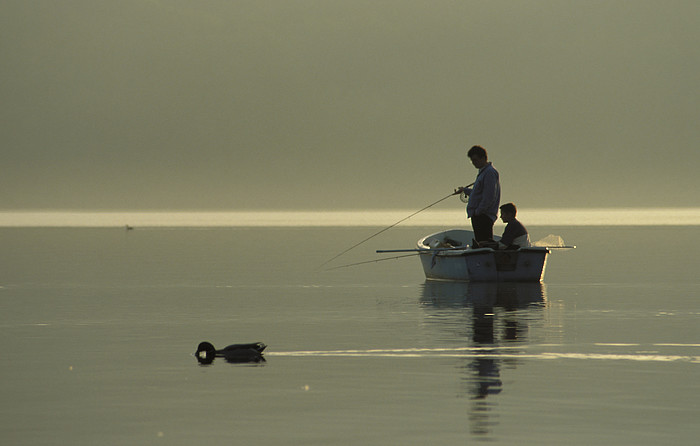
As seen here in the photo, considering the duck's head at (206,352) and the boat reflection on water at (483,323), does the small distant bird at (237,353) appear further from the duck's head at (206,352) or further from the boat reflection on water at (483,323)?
the boat reflection on water at (483,323)

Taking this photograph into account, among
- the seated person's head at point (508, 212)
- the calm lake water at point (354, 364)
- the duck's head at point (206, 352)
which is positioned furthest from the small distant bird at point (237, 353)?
the seated person's head at point (508, 212)

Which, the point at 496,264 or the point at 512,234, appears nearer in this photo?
the point at 512,234

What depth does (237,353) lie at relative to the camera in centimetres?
1744

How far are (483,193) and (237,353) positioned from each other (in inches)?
509

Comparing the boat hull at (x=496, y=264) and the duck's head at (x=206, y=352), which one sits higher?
the boat hull at (x=496, y=264)

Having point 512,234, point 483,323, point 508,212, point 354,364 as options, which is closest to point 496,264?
point 512,234

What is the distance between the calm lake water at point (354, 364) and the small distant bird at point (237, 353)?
295 millimetres

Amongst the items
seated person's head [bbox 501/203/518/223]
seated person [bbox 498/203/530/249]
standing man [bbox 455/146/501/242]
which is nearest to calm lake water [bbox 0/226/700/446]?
seated person [bbox 498/203/530/249]

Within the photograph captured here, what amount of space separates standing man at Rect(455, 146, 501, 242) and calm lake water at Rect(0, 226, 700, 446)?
1.53 m

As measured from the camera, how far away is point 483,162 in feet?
96.6

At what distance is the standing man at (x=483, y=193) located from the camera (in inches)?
1155

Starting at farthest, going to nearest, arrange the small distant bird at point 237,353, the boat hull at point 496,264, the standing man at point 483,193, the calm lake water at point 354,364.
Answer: the boat hull at point 496,264
the standing man at point 483,193
the small distant bird at point 237,353
the calm lake water at point 354,364

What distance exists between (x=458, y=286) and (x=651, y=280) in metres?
5.75

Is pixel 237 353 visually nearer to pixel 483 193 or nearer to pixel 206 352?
pixel 206 352
